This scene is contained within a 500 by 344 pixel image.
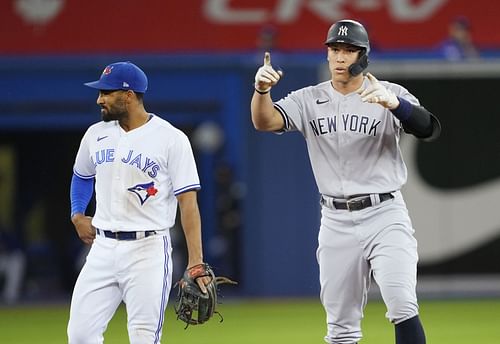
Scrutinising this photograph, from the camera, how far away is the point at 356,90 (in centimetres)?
679

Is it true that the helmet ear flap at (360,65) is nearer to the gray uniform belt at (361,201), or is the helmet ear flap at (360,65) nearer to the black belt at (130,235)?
the gray uniform belt at (361,201)

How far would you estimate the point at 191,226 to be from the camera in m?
6.30

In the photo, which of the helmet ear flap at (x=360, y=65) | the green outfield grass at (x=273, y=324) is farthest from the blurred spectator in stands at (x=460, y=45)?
the helmet ear flap at (x=360, y=65)

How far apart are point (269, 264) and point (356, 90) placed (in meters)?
7.20

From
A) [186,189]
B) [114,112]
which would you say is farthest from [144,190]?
[114,112]

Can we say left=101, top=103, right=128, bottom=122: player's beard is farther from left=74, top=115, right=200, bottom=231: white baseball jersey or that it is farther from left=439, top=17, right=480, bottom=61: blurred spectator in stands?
left=439, top=17, right=480, bottom=61: blurred spectator in stands

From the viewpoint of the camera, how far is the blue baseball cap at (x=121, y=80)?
646 centimetres

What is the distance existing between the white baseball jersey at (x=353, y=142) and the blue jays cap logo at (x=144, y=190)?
90 cm

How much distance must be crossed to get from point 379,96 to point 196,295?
1.52 metres

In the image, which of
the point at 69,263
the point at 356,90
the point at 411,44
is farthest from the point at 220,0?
the point at 356,90

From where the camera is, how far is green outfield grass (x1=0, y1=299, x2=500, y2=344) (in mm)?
10078

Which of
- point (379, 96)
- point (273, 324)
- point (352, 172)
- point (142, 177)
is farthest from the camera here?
point (273, 324)

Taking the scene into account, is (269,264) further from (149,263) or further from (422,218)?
(149,263)

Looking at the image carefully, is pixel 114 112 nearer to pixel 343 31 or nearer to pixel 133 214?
pixel 133 214
